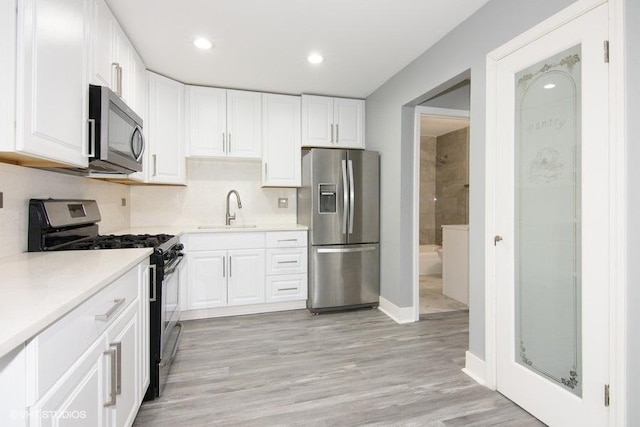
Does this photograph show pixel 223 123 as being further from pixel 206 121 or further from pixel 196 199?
pixel 196 199

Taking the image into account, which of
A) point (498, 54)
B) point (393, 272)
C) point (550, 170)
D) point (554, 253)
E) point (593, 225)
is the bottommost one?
point (393, 272)

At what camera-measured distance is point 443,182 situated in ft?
18.7

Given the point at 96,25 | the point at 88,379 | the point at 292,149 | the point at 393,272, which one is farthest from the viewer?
the point at 292,149

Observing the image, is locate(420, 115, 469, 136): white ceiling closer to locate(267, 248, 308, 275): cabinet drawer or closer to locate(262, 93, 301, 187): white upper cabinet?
locate(262, 93, 301, 187): white upper cabinet

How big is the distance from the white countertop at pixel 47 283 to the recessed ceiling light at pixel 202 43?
1.70 m

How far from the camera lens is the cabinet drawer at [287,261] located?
3.36 m

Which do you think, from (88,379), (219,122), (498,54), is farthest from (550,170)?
(219,122)

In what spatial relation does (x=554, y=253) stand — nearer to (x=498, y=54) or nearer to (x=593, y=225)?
(x=593, y=225)

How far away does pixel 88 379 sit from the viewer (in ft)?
3.35

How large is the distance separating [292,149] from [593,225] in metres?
2.82

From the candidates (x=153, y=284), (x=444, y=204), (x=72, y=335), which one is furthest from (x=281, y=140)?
(x=444, y=204)

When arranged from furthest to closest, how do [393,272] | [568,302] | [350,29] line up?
1. [393,272]
2. [350,29]
3. [568,302]

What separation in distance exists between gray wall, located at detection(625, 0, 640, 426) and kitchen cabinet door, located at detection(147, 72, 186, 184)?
11.0 feet

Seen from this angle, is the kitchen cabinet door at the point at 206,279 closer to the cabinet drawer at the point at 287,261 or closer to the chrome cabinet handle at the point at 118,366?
the cabinet drawer at the point at 287,261
